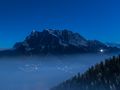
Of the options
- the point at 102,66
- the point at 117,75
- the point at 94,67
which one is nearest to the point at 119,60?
the point at 117,75

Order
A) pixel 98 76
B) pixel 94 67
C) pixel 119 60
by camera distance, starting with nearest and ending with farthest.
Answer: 1. pixel 119 60
2. pixel 98 76
3. pixel 94 67

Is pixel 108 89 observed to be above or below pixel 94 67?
below

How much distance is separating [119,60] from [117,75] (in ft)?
39.1

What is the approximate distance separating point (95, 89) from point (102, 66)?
18.4 meters

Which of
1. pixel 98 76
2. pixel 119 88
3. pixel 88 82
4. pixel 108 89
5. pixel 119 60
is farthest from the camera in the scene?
pixel 88 82

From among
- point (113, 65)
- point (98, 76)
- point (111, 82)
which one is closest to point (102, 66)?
point (98, 76)

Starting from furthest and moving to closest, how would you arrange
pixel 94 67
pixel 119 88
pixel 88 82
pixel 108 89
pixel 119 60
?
1. pixel 94 67
2. pixel 88 82
3. pixel 119 60
4. pixel 108 89
5. pixel 119 88

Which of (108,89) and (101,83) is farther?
(101,83)

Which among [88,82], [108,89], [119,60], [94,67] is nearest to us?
[108,89]

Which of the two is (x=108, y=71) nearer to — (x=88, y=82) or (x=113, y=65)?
(x=113, y=65)

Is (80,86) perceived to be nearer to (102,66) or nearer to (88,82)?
(88,82)

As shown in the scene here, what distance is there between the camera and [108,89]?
101625 mm

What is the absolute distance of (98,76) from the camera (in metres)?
129

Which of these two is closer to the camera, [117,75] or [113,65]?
[117,75]
